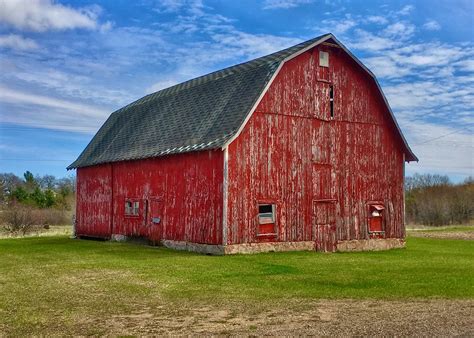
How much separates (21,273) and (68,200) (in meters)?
52.4

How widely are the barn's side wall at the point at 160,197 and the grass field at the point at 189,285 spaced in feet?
5.69

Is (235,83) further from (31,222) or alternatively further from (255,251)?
(31,222)

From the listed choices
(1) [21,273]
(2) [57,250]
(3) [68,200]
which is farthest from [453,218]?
(1) [21,273]

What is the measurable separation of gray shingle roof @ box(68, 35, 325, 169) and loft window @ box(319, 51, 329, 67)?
0.75 meters

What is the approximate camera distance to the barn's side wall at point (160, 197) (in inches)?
807

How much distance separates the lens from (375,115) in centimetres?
2408

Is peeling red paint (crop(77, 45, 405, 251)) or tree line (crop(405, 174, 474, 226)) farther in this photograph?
tree line (crop(405, 174, 474, 226))

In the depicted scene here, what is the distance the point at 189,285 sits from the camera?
12.8 meters

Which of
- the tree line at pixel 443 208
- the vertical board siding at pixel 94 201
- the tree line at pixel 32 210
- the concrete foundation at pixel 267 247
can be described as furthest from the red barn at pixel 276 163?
the tree line at pixel 443 208

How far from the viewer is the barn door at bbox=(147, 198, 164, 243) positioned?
77.3ft

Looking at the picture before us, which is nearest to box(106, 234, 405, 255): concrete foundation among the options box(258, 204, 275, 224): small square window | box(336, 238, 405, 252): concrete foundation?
box(336, 238, 405, 252): concrete foundation

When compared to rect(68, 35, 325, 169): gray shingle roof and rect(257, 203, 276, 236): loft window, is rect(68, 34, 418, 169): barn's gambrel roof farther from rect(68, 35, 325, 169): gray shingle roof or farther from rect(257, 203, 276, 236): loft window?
rect(257, 203, 276, 236): loft window

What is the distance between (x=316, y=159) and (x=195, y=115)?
18.4ft

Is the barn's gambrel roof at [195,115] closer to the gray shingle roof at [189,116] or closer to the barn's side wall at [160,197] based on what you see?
the gray shingle roof at [189,116]
